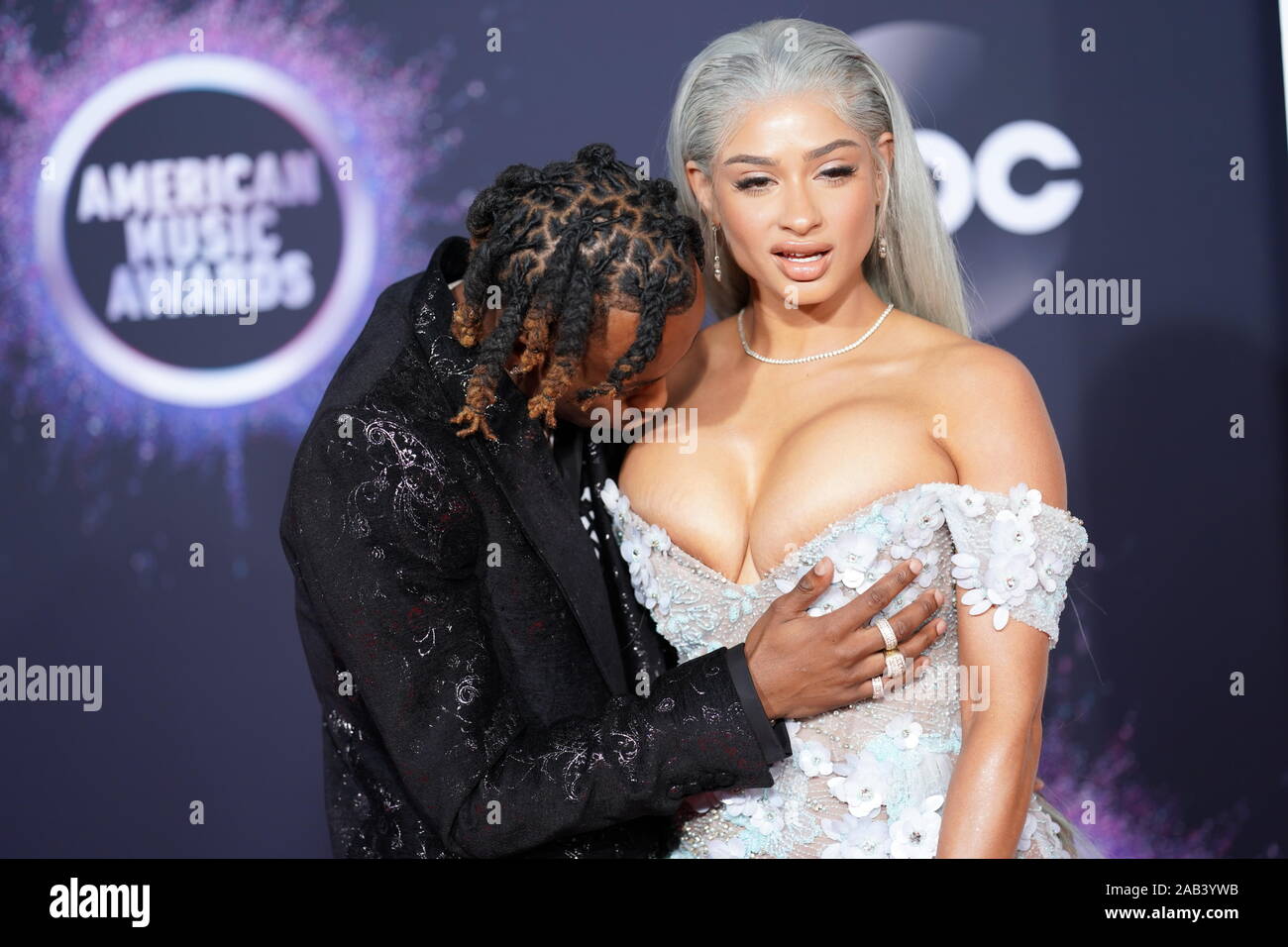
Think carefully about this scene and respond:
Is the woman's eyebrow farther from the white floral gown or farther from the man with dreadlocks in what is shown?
the white floral gown

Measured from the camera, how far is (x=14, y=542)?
3607 millimetres

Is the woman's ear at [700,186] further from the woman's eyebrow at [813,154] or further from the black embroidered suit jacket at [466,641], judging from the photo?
the black embroidered suit jacket at [466,641]

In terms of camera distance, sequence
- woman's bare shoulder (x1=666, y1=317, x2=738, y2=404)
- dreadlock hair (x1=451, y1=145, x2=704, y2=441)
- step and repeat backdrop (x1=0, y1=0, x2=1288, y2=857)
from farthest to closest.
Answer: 1. step and repeat backdrop (x1=0, y1=0, x2=1288, y2=857)
2. woman's bare shoulder (x1=666, y1=317, x2=738, y2=404)
3. dreadlock hair (x1=451, y1=145, x2=704, y2=441)

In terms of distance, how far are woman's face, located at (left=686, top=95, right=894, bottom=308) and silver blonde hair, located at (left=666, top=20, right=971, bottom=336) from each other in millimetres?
29

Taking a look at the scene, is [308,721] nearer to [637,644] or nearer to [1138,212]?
[637,644]

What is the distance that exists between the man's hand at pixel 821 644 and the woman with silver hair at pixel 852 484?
0.8 inches

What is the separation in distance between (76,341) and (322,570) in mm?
2100

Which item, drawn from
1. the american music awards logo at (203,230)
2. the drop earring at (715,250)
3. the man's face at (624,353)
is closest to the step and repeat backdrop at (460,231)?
the american music awards logo at (203,230)

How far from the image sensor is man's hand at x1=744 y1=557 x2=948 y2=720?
5.97ft

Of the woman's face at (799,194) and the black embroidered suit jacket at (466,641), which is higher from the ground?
the woman's face at (799,194)

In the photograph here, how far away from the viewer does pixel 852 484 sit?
6.43 ft

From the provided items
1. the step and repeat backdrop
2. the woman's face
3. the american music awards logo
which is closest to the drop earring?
the woman's face

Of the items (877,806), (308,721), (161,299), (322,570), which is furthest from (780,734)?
(161,299)

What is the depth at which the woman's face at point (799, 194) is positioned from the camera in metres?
1.99
